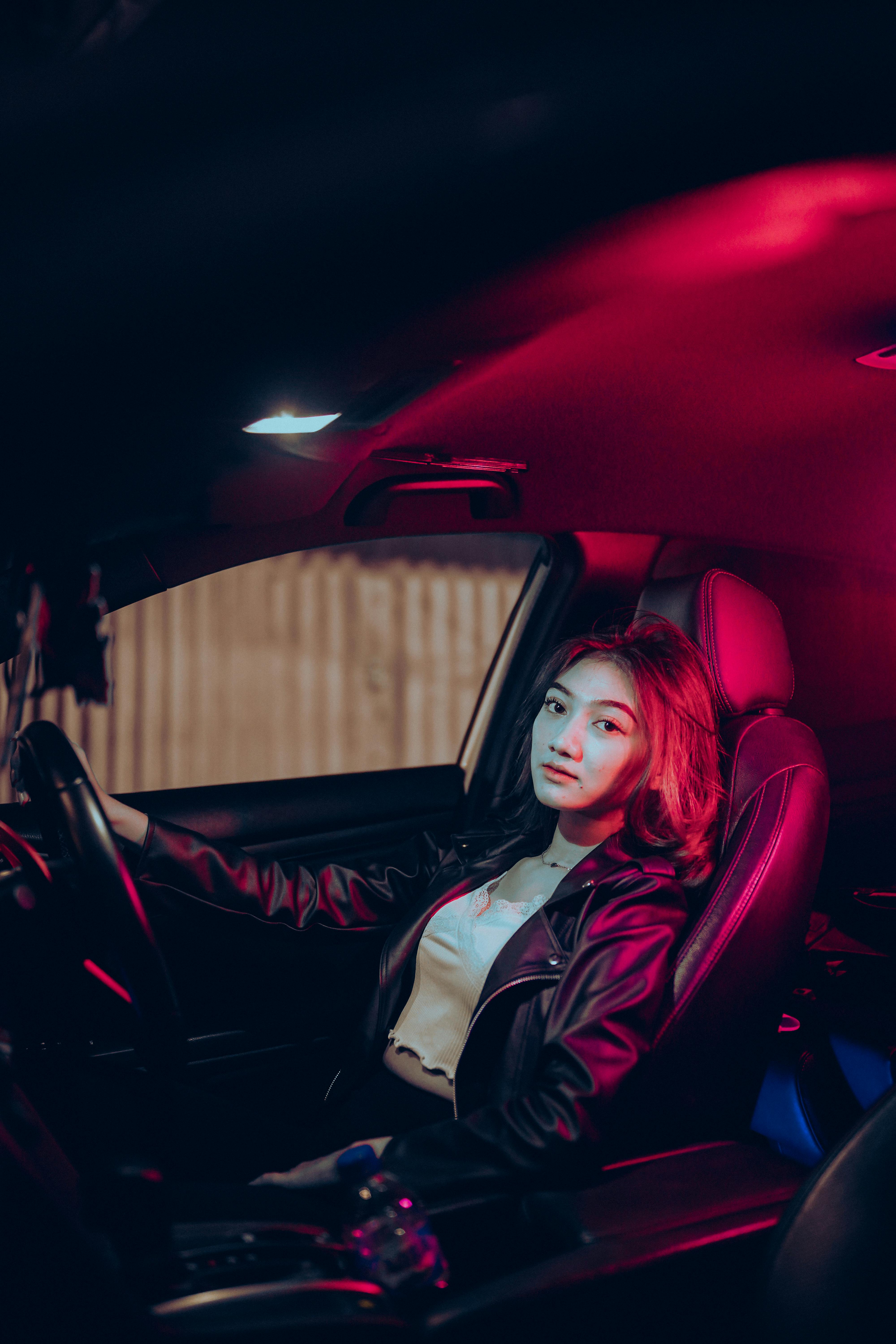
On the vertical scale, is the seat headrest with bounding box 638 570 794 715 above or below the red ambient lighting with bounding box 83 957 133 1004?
above

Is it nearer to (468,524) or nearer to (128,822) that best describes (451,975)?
(128,822)

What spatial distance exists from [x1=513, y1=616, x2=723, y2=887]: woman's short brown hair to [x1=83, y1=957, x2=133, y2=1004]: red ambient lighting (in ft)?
2.65

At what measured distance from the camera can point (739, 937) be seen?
1466 mm

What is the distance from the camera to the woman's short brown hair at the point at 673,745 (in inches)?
63.3

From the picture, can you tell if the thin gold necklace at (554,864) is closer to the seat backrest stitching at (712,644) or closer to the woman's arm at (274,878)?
the woman's arm at (274,878)

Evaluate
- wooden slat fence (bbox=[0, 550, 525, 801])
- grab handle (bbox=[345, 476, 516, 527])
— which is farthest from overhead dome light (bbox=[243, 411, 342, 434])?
wooden slat fence (bbox=[0, 550, 525, 801])

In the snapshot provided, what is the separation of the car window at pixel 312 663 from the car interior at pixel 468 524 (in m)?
3.34

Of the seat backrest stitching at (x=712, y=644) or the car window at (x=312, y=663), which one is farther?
the car window at (x=312, y=663)

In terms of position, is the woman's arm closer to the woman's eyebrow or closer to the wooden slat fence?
the woman's eyebrow

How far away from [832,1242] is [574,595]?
1.65 m

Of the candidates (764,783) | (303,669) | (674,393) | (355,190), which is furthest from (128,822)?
(303,669)

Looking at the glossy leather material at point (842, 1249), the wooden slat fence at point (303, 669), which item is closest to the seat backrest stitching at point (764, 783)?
the glossy leather material at point (842, 1249)

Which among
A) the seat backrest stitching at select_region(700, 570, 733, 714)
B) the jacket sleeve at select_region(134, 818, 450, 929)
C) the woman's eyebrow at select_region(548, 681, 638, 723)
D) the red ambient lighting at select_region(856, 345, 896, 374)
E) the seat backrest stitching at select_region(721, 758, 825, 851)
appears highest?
the red ambient lighting at select_region(856, 345, 896, 374)

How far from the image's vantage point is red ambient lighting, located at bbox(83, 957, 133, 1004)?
144 centimetres
